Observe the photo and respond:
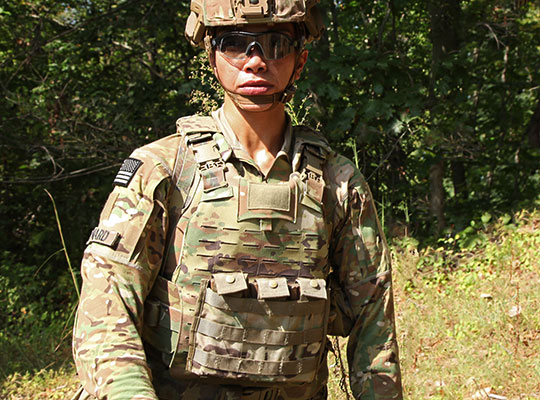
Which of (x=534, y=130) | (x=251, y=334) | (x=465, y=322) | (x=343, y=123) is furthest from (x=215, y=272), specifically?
(x=534, y=130)

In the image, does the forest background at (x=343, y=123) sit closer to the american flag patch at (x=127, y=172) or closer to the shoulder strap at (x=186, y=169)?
the shoulder strap at (x=186, y=169)

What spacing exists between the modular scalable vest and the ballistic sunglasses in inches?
11.0

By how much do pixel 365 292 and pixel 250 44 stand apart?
A: 32.3 inches

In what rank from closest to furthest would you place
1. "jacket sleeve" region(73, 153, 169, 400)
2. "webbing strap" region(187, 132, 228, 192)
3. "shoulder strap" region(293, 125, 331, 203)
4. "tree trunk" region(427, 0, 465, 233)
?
"jacket sleeve" region(73, 153, 169, 400) → "webbing strap" region(187, 132, 228, 192) → "shoulder strap" region(293, 125, 331, 203) → "tree trunk" region(427, 0, 465, 233)

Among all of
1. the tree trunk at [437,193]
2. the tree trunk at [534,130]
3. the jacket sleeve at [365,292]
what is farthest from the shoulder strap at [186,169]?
the tree trunk at [534,130]

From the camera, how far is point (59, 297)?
7.14m

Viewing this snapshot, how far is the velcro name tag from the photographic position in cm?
180

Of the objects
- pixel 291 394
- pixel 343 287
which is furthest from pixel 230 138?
pixel 291 394

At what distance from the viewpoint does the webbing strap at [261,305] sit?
187 centimetres

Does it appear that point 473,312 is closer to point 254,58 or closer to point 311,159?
point 311,159

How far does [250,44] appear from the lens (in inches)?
78.7

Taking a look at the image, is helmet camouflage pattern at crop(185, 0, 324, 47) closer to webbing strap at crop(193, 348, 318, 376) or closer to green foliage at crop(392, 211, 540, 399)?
webbing strap at crop(193, 348, 318, 376)

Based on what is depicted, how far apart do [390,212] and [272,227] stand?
15.7 feet

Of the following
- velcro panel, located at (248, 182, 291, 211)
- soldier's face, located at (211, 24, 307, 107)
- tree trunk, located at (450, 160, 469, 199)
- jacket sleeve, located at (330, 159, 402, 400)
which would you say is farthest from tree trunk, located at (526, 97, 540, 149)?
velcro panel, located at (248, 182, 291, 211)
